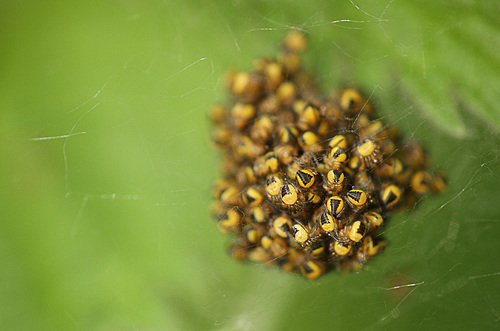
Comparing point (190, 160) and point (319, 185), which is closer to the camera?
point (319, 185)

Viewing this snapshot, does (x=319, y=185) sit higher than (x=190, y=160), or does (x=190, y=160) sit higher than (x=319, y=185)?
(x=319, y=185)

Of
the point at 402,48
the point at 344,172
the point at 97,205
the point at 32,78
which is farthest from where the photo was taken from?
the point at 32,78

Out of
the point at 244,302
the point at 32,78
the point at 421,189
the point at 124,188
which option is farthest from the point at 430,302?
the point at 32,78

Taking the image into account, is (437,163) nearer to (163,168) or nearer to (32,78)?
(163,168)
